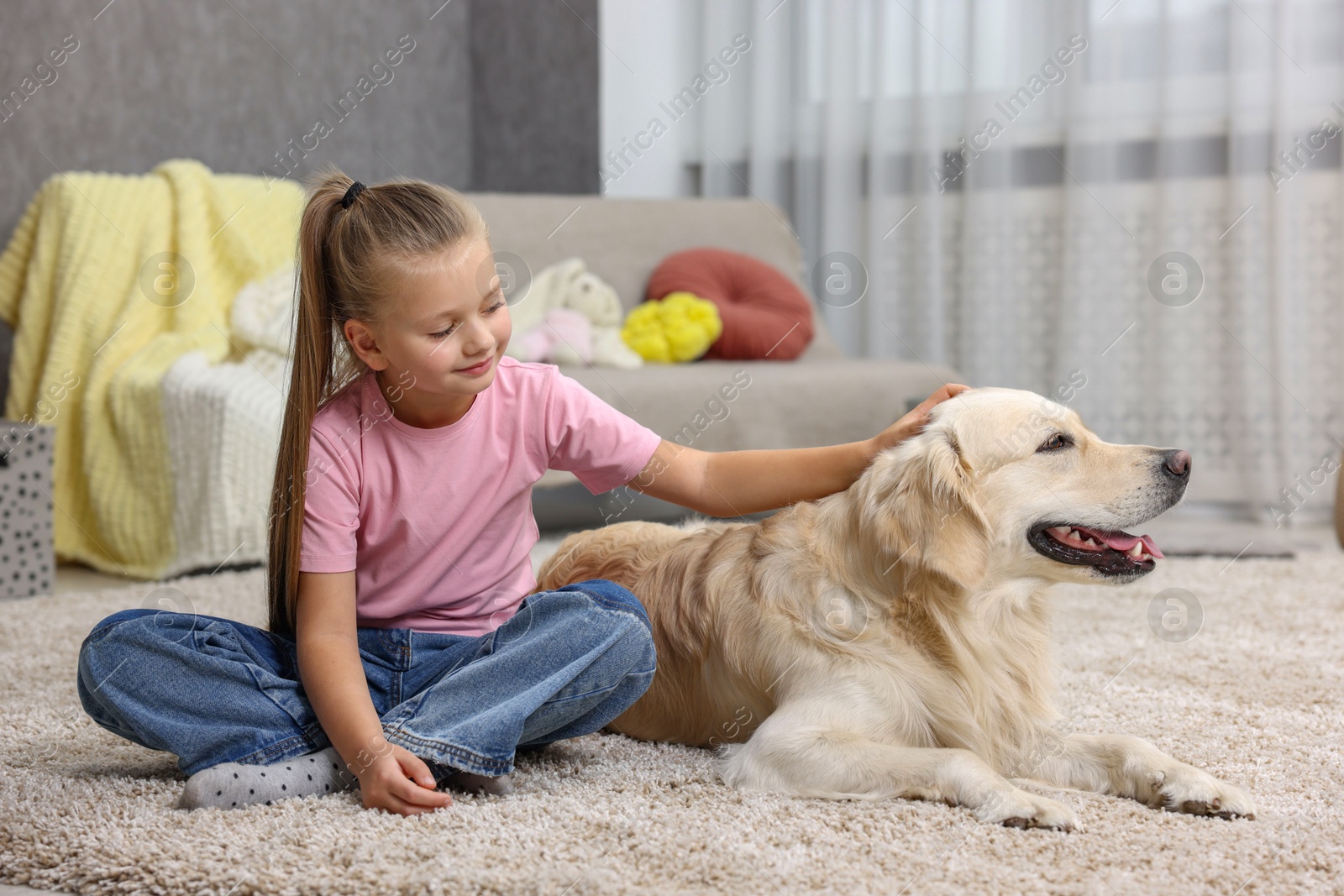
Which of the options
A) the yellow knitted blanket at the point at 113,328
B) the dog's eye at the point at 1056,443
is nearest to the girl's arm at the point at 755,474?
the dog's eye at the point at 1056,443

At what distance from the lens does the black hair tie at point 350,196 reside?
4.36 ft

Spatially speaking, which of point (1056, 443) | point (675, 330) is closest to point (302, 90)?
point (675, 330)

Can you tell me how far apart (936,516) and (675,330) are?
212 centimetres

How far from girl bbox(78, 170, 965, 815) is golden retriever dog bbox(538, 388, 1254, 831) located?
0.32 feet

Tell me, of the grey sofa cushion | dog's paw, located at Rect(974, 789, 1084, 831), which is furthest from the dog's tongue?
the grey sofa cushion

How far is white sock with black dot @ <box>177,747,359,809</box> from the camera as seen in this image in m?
1.21

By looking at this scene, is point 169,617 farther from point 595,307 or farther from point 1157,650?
point 595,307

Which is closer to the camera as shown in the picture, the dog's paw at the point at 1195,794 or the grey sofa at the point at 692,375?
the dog's paw at the point at 1195,794

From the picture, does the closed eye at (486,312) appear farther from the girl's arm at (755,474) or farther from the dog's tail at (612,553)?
the dog's tail at (612,553)

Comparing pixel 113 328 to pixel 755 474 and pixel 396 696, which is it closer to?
pixel 396 696

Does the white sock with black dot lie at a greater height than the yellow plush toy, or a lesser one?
lesser

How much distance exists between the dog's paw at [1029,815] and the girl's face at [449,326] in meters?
0.73

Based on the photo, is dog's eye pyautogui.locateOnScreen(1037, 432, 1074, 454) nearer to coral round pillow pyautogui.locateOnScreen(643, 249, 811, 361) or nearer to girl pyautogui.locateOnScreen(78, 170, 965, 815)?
girl pyautogui.locateOnScreen(78, 170, 965, 815)

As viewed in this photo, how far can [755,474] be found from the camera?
1.43 m
